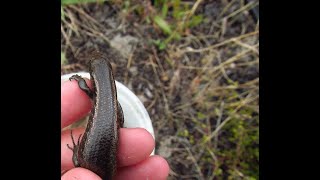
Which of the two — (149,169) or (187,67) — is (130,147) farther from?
(187,67)

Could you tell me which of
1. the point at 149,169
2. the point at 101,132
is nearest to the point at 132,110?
the point at 101,132

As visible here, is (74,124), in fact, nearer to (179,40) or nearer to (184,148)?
(184,148)

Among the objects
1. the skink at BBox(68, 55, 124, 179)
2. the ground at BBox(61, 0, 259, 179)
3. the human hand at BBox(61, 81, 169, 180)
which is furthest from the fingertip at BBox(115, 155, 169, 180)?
the ground at BBox(61, 0, 259, 179)

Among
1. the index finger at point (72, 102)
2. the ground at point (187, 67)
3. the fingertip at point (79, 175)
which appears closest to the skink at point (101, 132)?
the index finger at point (72, 102)

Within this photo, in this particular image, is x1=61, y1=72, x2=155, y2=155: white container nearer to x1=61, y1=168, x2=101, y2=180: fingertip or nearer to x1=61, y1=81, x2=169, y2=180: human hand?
x1=61, y1=81, x2=169, y2=180: human hand

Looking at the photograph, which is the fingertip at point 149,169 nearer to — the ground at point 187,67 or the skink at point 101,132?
the skink at point 101,132
